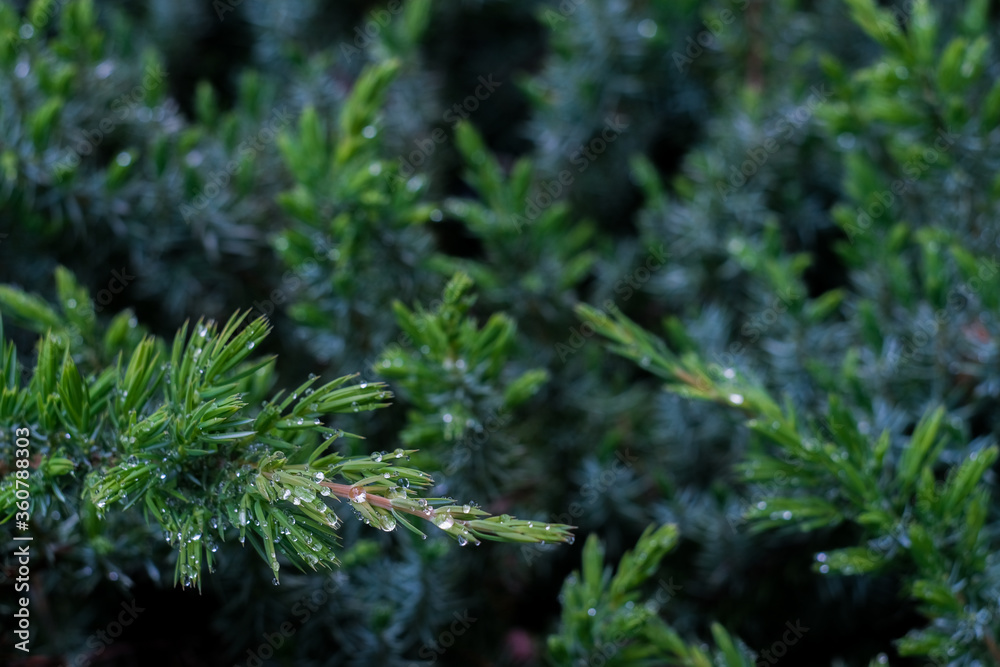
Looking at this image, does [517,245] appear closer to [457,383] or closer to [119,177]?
[457,383]

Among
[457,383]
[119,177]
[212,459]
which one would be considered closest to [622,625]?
[457,383]

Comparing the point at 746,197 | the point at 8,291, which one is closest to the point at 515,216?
the point at 746,197

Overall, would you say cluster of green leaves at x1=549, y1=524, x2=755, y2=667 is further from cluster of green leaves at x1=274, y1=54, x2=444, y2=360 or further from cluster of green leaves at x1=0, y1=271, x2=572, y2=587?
cluster of green leaves at x1=274, y1=54, x2=444, y2=360

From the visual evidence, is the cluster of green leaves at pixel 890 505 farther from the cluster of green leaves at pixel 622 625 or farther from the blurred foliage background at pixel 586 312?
the cluster of green leaves at pixel 622 625

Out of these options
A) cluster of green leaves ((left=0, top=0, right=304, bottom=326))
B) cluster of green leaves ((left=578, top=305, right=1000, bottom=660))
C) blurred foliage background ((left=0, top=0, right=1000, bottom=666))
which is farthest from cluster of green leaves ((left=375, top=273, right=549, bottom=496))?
cluster of green leaves ((left=0, top=0, right=304, bottom=326))

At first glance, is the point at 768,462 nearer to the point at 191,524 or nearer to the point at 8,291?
the point at 191,524

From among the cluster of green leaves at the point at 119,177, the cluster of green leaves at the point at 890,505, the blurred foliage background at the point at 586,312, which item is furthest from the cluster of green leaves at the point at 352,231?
the cluster of green leaves at the point at 890,505
